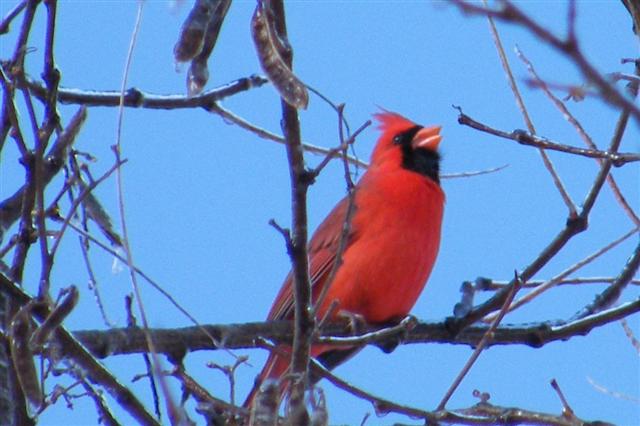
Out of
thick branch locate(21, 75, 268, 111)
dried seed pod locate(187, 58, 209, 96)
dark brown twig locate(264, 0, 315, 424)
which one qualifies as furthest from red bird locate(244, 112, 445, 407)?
dried seed pod locate(187, 58, 209, 96)

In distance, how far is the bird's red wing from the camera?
3.76 metres

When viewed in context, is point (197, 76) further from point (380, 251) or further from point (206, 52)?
point (380, 251)

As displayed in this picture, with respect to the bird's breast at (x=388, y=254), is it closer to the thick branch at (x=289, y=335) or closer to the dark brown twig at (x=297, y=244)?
the thick branch at (x=289, y=335)

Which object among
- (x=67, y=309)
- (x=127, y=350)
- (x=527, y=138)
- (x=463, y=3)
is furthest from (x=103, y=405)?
(x=463, y=3)

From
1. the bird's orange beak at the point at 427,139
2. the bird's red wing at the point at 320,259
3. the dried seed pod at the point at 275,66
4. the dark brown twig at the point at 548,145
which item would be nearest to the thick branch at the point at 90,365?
the dried seed pod at the point at 275,66

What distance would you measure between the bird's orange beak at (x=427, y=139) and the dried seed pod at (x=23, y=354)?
3319mm

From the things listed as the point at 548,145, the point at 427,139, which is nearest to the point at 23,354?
the point at 548,145

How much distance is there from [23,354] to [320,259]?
2.62 m

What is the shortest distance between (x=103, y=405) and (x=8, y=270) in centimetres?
35

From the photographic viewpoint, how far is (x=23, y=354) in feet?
4.98

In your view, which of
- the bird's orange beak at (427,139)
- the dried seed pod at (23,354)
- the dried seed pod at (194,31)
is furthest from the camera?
the bird's orange beak at (427,139)

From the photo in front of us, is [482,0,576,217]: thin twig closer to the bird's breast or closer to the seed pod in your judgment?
the seed pod

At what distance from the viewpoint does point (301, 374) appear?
5.32ft

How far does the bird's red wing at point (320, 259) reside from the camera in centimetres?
376
